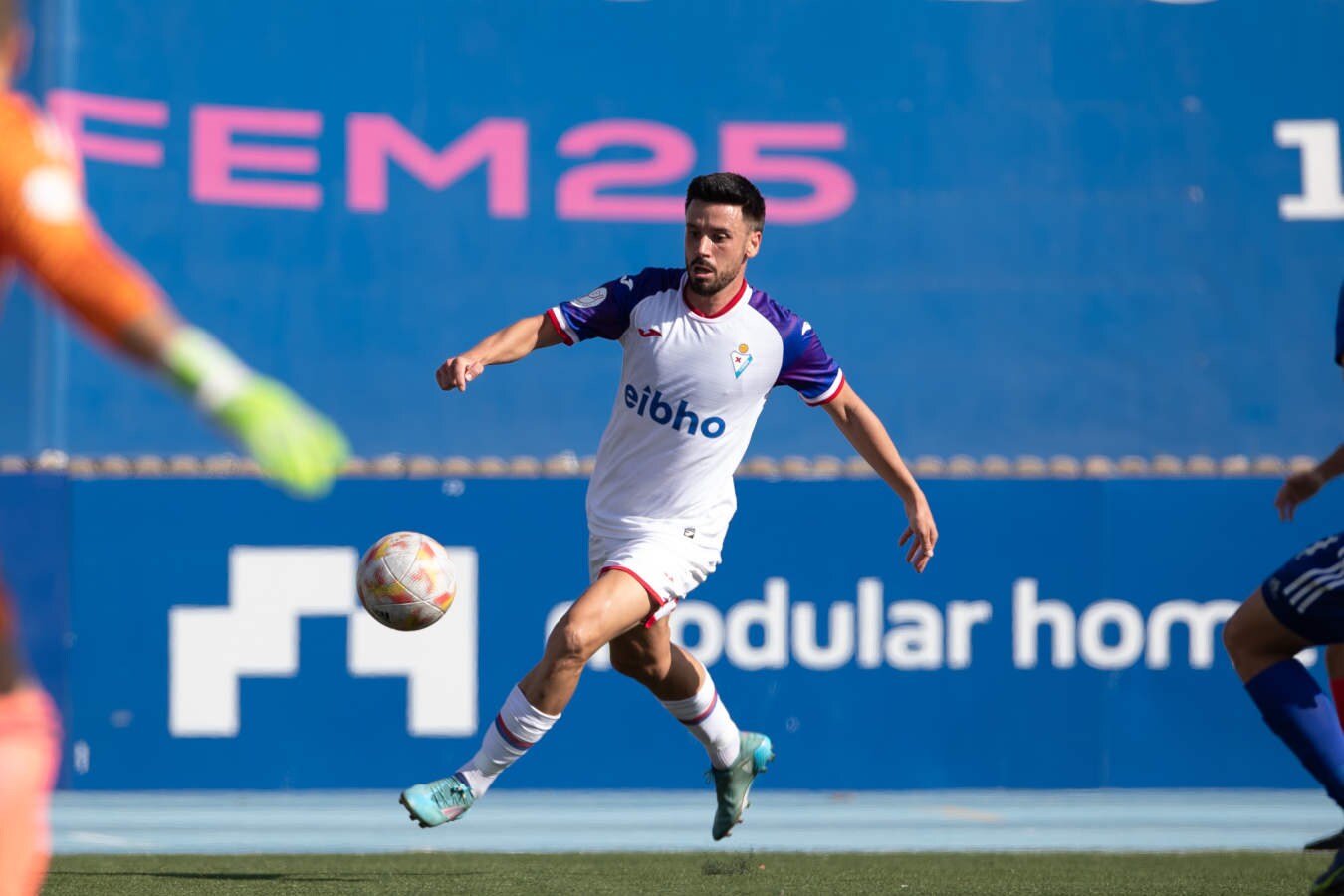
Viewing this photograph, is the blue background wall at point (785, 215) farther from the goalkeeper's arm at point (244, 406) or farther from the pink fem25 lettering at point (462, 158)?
the goalkeeper's arm at point (244, 406)

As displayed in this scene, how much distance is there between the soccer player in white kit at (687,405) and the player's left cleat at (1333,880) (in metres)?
1.76

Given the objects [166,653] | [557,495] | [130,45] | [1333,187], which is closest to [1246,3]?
[1333,187]

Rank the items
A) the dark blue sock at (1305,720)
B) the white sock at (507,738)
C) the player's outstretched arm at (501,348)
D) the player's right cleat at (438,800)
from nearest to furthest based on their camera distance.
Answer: the dark blue sock at (1305,720) < the player's outstretched arm at (501,348) < the player's right cleat at (438,800) < the white sock at (507,738)

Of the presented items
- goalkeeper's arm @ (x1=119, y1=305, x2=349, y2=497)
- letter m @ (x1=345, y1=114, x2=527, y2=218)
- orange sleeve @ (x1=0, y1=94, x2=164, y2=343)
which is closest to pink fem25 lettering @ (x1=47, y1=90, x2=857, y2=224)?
letter m @ (x1=345, y1=114, x2=527, y2=218)

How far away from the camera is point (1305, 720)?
4.99 m

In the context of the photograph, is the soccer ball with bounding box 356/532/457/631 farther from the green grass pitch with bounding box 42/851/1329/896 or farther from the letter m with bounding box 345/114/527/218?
the letter m with bounding box 345/114/527/218

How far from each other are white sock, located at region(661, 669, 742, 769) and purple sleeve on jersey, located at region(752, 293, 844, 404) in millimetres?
1063

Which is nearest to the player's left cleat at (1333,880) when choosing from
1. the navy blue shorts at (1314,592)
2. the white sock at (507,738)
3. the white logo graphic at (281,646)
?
the navy blue shorts at (1314,592)

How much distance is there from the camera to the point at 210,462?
9734 mm

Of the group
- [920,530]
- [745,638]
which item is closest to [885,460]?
[920,530]

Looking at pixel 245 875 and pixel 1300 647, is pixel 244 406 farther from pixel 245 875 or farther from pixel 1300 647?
pixel 245 875

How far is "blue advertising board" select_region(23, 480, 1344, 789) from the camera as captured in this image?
9.45 m

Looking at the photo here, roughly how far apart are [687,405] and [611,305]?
1.42 ft

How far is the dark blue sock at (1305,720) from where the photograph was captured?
16.3 feet
